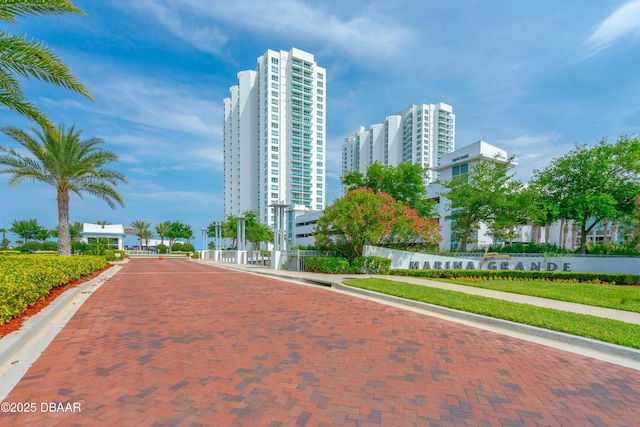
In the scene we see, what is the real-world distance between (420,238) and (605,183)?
15.6m

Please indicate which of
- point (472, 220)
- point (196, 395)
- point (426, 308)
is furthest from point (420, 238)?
point (196, 395)

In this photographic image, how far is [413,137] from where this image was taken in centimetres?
10862

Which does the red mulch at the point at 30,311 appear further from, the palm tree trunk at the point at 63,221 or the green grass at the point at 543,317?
the green grass at the point at 543,317

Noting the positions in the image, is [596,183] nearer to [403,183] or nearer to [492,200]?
[492,200]

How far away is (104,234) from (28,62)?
66.3 meters

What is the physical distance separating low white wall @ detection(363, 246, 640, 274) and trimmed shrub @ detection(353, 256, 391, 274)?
690mm

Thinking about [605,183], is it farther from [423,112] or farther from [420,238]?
[423,112]

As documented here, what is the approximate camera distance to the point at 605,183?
888 inches

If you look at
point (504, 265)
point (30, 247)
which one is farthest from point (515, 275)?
point (30, 247)

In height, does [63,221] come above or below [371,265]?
above

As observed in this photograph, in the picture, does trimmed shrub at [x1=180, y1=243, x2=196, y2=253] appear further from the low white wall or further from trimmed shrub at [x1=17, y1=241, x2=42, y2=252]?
the low white wall

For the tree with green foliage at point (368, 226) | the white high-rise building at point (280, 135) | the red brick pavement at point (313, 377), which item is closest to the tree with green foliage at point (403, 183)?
the tree with green foliage at point (368, 226)

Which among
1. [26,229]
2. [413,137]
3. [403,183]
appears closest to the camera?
[403,183]

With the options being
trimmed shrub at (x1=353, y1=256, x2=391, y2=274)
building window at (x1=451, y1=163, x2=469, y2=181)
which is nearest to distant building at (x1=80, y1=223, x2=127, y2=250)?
trimmed shrub at (x1=353, y1=256, x2=391, y2=274)
